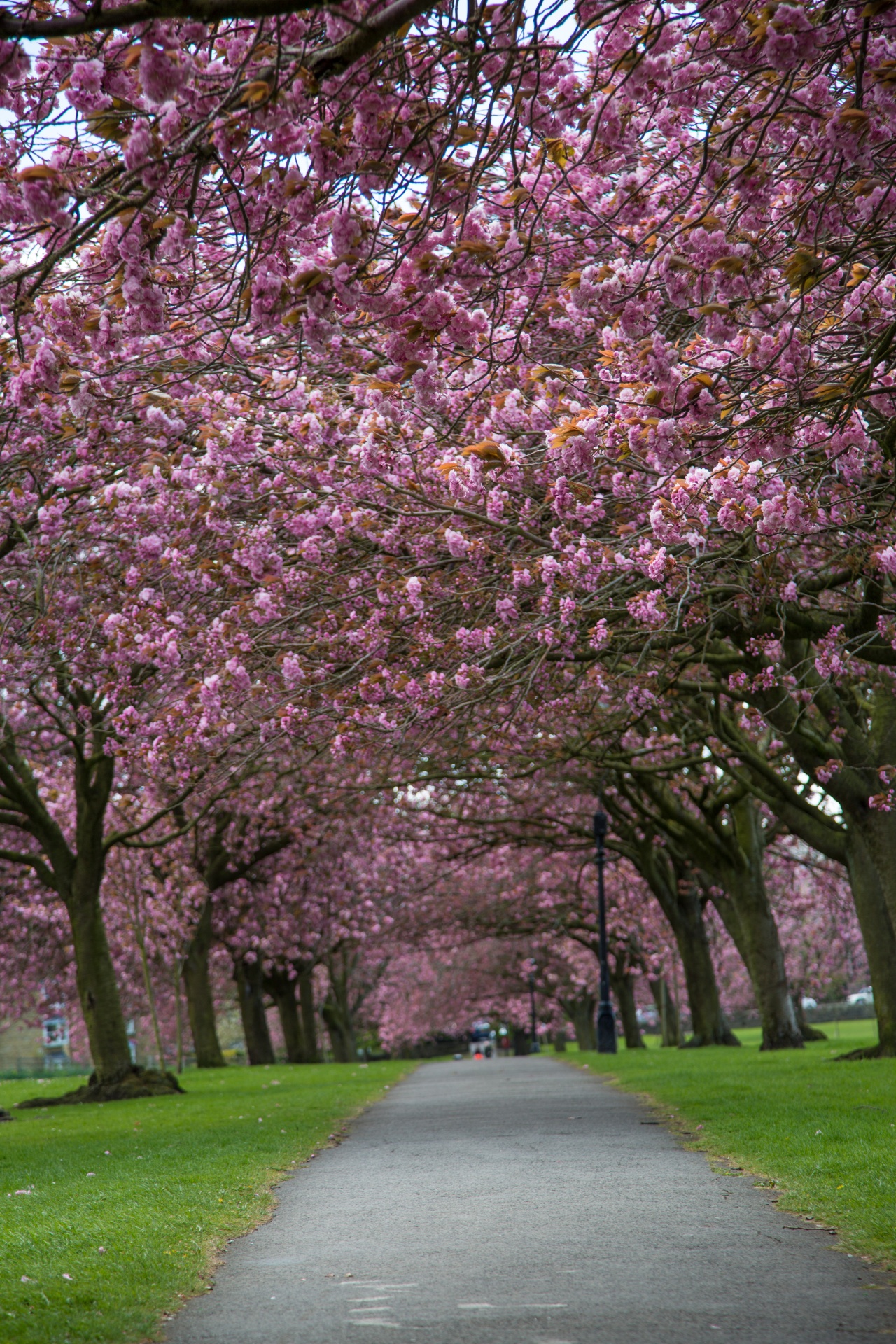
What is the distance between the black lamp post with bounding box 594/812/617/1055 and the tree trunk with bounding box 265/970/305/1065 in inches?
511

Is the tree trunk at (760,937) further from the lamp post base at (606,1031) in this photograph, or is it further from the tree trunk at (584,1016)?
the tree trunk at (584,1016)

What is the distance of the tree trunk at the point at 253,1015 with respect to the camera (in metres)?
35.3

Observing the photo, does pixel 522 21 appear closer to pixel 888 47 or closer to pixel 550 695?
pixel 888 47

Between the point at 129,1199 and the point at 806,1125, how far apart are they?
544 centimetres

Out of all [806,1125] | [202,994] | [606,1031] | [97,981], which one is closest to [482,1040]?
[202,994]

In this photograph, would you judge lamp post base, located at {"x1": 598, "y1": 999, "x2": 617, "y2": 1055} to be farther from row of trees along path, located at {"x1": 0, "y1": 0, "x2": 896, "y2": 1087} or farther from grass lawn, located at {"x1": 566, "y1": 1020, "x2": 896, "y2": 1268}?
row of trees along path, located at {"x1": 0, "y1": 0, "x2": 896, "y2": 1087}

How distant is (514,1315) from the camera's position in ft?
16.6

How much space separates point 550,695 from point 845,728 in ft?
15.3

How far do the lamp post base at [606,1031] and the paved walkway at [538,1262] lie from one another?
55.4ft

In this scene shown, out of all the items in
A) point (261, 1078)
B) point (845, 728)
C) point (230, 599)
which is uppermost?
point (230, 599)

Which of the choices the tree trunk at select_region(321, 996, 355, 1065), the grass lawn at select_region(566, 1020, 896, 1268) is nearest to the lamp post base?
the grass lawn at select_region(566, 1020, 896, 1268)

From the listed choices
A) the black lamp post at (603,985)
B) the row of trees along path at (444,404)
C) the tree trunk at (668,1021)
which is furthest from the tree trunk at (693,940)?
the row of trees along path at (444,404)

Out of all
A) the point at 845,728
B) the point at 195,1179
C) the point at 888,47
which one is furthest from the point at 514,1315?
the point at 845,728

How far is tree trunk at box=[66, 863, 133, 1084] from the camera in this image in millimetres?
19562
